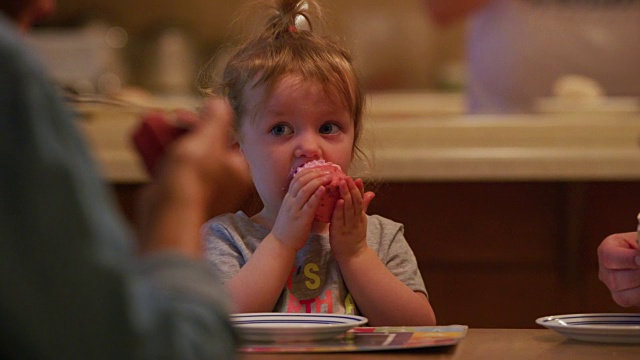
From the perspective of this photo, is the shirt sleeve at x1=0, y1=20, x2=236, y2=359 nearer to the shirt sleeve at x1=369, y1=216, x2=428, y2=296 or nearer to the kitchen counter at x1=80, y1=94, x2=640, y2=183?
the shirt sleeve at x1=369, y1=216, x2=428, y2=296

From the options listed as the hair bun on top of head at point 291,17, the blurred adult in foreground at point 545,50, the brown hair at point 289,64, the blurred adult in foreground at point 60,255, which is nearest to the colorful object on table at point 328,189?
the brown hair at point 289,64

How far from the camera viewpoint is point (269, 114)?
1.42 metres

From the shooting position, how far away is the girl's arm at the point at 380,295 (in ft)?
4.41

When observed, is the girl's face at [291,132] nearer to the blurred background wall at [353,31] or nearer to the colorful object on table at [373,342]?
the colorful object on table at [373,342]

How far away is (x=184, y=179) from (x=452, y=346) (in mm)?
488

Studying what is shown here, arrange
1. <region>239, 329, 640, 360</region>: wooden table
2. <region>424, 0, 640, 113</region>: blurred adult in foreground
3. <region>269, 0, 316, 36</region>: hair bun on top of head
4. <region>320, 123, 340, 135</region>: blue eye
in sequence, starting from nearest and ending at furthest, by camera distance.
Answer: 1. <region>239, 329, 640, 360</region>: wooden table
2. <region>320, 123, 340, 135</region>: blue eye
3. <region>269, 0, 316, 36</region>: hair bun on top of head
4. <region>424, 0, 640, 113</region>: blurred adult in foreground

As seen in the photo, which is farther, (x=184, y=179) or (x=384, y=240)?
(x=384, y=240)

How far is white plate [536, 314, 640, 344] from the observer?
1052 mm

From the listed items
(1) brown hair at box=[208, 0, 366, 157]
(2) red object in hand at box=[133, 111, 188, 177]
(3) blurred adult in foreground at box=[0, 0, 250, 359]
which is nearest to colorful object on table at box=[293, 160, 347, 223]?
(1) brown hair at box=[208, 0, 366, 157]

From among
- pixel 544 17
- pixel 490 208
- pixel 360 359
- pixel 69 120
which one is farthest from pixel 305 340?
pixel 544 17

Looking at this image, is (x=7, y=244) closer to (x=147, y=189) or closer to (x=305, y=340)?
(x=147, y=189)

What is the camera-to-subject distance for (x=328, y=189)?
1.34 metres

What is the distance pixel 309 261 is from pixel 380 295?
0.13 metres

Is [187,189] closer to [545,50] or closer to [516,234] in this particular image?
[516,234]
